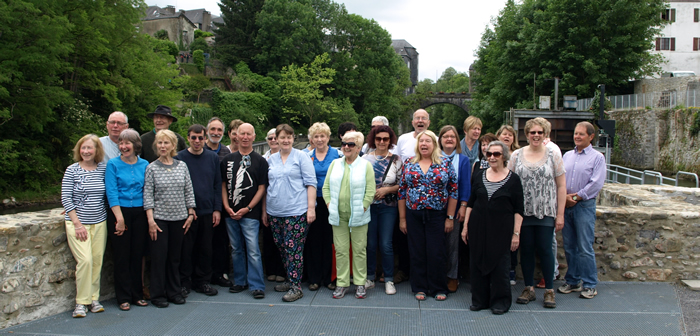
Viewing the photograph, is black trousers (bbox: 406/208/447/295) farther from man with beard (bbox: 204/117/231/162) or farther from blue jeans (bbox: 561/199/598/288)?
man with beard (bbox: 204/117/231/162)

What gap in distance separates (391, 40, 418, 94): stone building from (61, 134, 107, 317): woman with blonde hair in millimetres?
97983

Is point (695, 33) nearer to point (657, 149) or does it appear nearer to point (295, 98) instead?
point (657, 149)

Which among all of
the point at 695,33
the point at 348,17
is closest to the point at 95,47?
the point at 348,17

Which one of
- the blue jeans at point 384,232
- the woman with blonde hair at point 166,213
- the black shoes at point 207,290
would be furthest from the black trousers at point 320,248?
the woman with blonde hair at point 166,213

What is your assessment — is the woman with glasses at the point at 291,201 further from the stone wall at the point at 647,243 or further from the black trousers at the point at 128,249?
the stone wall at the point at 647,243

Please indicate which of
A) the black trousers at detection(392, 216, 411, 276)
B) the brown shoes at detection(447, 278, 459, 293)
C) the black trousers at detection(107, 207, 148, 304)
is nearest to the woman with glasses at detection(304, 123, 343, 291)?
the black trousers at detection(392, 216, 411, 276)

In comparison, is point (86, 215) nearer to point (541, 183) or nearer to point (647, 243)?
point (541, 183)

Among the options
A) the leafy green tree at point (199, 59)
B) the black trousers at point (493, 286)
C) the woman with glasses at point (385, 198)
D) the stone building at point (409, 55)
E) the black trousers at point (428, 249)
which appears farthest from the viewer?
the stone building at point (409, 55)

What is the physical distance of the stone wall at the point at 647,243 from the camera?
16.3ft

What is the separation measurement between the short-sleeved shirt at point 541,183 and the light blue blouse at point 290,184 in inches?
82.0

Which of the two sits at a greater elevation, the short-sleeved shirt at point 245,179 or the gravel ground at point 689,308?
the short-sleeved shirt at point 245,179

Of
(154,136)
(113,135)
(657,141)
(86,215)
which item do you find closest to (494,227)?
(86,215)

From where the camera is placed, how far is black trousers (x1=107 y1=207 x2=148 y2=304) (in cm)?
441

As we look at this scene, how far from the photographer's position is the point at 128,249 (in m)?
4.46
